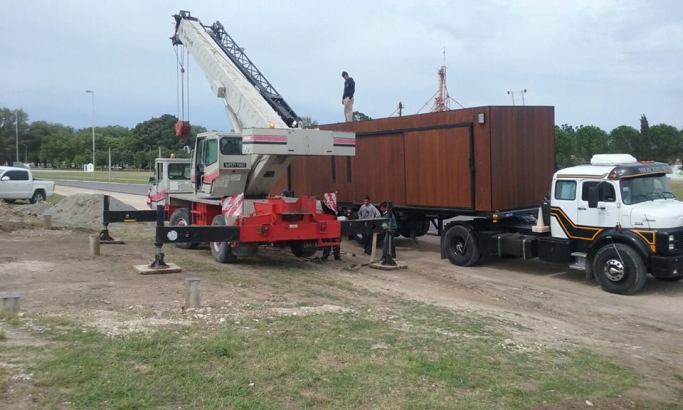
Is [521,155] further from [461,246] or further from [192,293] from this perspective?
[192,293]

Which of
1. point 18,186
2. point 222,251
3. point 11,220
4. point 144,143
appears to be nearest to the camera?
point 222,251

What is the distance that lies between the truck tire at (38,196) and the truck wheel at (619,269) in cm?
2738

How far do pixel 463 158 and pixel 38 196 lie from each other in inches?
960

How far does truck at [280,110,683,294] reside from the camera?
11242 millimetres

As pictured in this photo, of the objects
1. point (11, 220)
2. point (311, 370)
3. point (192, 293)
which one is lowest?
point (311, 370)

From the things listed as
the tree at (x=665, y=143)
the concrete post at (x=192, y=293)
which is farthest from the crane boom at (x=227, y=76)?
the tree at (x=665, y=143)

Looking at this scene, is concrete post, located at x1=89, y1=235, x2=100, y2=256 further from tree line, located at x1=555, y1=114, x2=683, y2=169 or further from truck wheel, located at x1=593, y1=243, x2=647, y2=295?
tree line, located at x1=555, y1=114, x2=683, y2=169

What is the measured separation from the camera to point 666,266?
35.4ft

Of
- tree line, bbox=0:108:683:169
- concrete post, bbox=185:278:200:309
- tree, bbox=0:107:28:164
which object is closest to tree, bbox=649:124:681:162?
tree line, bbox=0:108:683:169

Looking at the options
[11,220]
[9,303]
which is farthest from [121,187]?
[9,303]

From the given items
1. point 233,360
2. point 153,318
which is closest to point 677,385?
point 233,360

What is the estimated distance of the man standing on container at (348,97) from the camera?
18.5 metres

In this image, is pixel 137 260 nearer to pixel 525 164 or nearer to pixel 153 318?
pixel 153 318

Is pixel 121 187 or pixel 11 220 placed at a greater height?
pixel 121 187
